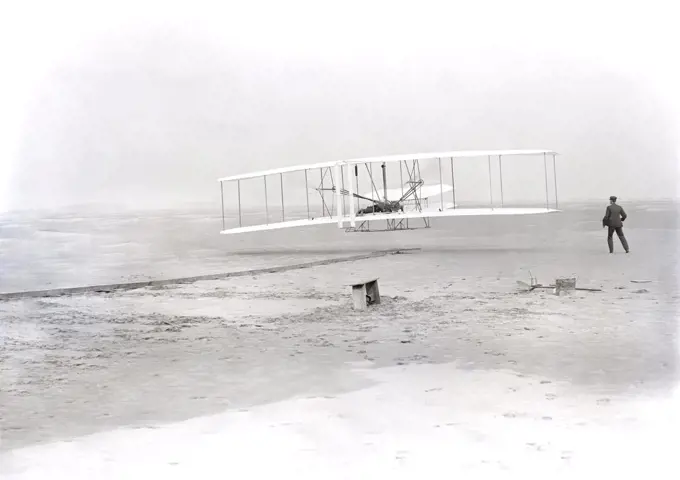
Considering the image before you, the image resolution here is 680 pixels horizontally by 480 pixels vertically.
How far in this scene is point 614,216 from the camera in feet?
22.0

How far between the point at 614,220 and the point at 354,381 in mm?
3780

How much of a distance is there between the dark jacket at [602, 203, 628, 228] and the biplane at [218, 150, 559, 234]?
1.62 feet

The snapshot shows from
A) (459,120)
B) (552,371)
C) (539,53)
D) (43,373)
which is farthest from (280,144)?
(552,371)

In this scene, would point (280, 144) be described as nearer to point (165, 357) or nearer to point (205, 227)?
point (205, 227)

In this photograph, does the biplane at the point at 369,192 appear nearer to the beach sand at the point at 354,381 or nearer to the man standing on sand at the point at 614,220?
the man standing on sand at the point at 614,220

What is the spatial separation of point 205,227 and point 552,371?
541 cm

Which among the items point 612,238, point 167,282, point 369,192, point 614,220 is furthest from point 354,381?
point 369,192

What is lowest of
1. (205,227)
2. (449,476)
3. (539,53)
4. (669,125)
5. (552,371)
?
(449,476)

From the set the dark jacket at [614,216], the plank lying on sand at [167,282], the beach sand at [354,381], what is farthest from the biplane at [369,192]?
the beach sand at [354,381]

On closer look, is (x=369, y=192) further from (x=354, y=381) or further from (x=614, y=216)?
(x=354, y=381)

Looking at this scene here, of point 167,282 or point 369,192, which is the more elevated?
point 369,192

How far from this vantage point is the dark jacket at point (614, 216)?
6.59 meters

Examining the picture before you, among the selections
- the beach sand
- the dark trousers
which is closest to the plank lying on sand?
the beach sand

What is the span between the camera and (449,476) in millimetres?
3445
